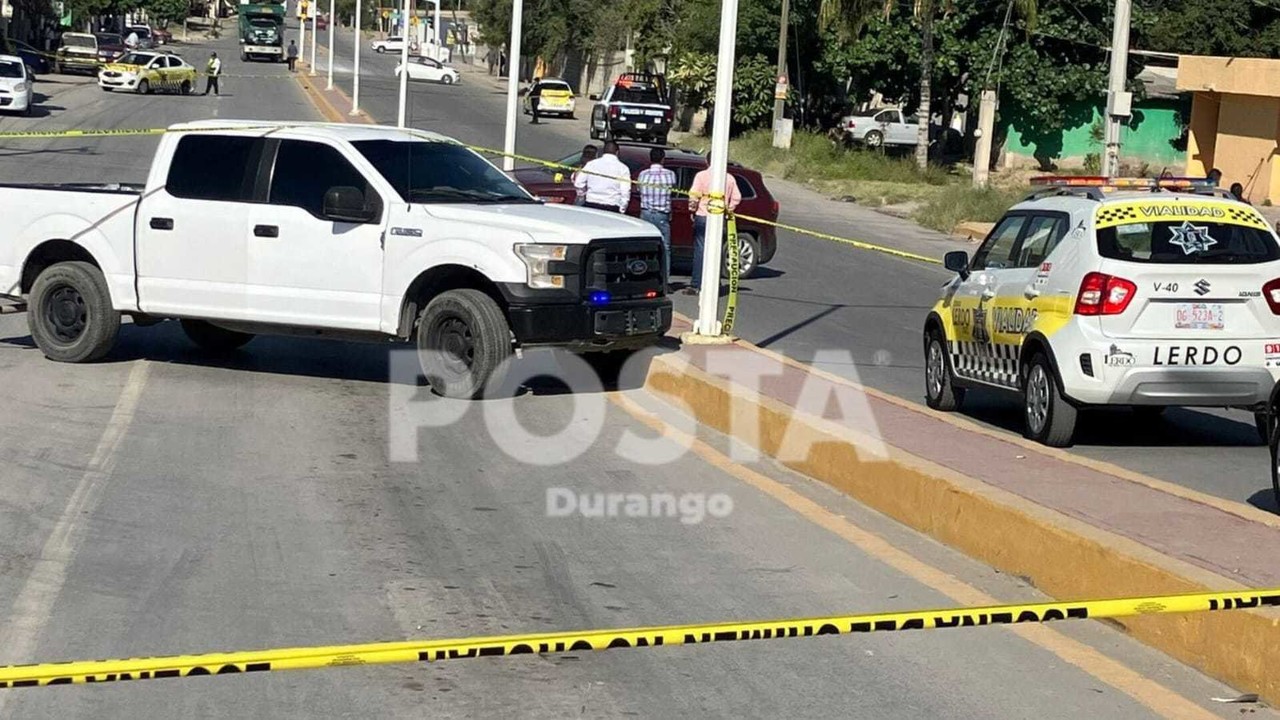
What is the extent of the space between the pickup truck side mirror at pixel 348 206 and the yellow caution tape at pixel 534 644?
25.1ft

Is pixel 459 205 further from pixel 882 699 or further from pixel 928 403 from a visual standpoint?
pixel 882 699

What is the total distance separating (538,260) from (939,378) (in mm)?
3306

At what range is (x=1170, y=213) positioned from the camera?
1091cm

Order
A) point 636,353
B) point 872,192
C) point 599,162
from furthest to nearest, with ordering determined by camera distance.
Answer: point 872,192 < point 599,162 < point 636,353

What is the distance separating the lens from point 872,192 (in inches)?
1608

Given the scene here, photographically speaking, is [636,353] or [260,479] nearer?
[260,479]

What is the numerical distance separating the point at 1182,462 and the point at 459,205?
553 centimetres

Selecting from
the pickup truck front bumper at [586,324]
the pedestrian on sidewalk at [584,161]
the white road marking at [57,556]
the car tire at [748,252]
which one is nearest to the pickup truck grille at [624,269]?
the pickup truck front bumper at [586,324]

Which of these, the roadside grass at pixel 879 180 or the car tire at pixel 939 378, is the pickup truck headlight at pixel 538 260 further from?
the roadside grass at pixel 879 180

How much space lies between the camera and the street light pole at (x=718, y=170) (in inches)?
548

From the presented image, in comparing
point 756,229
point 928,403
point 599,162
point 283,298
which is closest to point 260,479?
point 283,298

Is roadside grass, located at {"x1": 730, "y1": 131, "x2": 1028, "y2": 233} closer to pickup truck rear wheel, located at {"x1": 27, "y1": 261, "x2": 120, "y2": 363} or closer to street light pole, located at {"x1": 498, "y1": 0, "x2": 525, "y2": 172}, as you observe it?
street light pole, located at {"x1": 498, "y1": 0, "x2": 525, "y2": 172}

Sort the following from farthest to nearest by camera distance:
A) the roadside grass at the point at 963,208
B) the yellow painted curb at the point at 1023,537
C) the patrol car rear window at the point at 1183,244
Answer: the roadside grass at the point at 963,208
the patrol car rear window at the point at 1183,244
the yellow painted curb at the point at 1023,537

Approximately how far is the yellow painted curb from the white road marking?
13.3 feet
